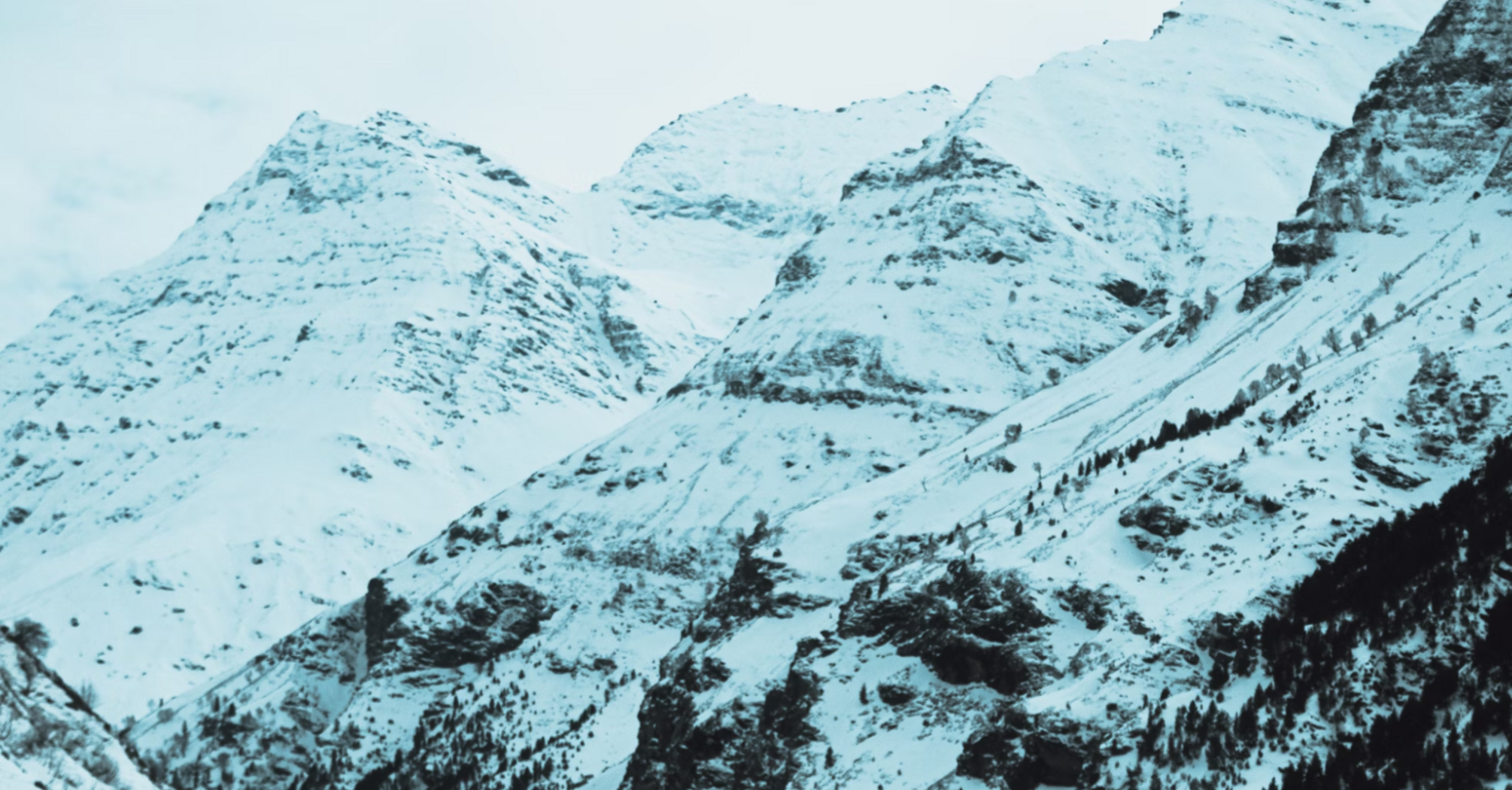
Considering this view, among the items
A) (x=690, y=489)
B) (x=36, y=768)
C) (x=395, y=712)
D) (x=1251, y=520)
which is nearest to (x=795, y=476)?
(x=690, y=489)

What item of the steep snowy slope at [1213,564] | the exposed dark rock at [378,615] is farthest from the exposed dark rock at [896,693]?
the exposed dark rock at [378,615]

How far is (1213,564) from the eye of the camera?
74.3m

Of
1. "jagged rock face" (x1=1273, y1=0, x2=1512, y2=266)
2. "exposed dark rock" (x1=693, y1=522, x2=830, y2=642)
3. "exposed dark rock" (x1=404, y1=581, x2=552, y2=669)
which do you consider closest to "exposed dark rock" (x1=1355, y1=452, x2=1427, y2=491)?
"exposed dark rock" (x1=693, y1=522, x2=830, y2=642)

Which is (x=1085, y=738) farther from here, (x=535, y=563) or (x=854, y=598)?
(x=535, y=563)

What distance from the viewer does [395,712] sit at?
562ft

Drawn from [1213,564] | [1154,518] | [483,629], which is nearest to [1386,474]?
[1213,564]

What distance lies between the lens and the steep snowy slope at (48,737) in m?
40.8

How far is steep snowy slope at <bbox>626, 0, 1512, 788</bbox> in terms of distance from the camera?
56969 mm

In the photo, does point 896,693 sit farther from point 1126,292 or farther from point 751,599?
point 1126,292

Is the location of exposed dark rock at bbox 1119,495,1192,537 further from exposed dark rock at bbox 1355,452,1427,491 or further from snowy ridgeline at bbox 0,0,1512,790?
exposed dark rock at bbox 1355,452,1427,491

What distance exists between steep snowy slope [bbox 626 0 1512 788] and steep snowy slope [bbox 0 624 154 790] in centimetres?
3779

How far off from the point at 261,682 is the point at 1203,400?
13511 cm

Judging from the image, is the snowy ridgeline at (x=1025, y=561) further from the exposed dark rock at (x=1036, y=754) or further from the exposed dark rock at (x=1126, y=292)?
the exposed dark rock at (x=1126, y=292)

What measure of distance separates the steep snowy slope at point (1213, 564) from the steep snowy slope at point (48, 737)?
124 feet
